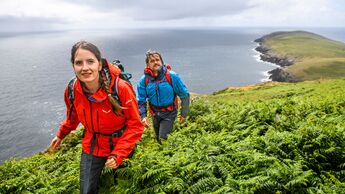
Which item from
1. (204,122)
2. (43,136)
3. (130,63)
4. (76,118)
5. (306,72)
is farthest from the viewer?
(130,63)

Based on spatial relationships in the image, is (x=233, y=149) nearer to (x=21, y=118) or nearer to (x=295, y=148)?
(x=295, y=148)

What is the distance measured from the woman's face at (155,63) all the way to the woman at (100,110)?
3.22 meters

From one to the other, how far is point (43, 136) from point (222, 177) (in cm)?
5768

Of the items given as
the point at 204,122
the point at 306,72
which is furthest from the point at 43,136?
the point at 306,72

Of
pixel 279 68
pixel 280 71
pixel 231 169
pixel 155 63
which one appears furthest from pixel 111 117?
pixel 279 68

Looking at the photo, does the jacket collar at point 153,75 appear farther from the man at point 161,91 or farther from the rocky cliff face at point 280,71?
the rocky cliff face at point 280,71

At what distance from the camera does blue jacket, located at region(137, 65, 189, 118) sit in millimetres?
9148

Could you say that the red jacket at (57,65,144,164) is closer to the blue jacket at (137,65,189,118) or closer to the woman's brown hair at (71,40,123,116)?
the woman's brown hair at (71,40,123,116)

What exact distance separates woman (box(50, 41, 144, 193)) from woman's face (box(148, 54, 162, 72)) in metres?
3.22

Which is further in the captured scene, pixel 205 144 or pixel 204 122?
pixel 204 122

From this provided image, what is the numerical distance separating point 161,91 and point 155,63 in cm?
86

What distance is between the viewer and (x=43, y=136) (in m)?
58.1

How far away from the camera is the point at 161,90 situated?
30.2 ft

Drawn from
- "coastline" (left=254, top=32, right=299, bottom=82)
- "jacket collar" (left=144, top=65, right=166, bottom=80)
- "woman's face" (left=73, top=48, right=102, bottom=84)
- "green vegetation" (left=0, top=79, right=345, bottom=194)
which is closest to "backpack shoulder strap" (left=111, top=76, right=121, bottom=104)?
"woman's face" (left=73, top=48, right=102, bottom=84)
